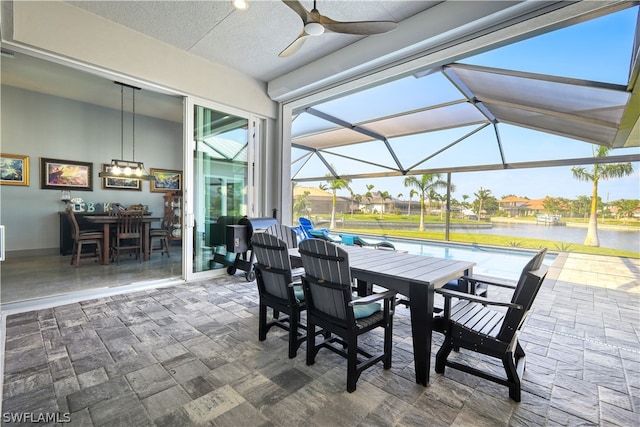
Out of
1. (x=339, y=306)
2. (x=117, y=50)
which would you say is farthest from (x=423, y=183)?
(x=117, y=50)

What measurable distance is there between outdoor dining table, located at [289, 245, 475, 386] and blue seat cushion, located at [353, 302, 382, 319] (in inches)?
7.4

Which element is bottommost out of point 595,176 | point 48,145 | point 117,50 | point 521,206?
point 521,206

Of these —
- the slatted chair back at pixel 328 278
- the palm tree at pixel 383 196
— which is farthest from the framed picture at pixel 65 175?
the palm tree at pixel 383 196

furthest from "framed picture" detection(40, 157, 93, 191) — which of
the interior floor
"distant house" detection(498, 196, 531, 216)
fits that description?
"distant house" detection(498, 196, 531, 216)

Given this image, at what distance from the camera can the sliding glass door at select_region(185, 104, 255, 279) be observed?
4496 millimetres

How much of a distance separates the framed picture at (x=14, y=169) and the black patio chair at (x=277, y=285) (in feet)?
21.4

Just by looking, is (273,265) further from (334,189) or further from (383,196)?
(334,189)

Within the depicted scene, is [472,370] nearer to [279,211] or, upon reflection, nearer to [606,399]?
[606,399]

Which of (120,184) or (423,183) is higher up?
(423,183)

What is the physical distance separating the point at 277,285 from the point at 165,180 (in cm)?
688

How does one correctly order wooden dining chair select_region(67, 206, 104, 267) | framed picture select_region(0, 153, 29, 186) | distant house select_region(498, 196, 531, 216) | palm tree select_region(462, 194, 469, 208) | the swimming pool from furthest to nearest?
palm tree select_region(462, 194, 469, 208) → distant house select_region(498, 196, 531, 216) → the swimming pool → framed picture select_region(0, 153, 29, 186) → wooden dining chair select_region(67, 206, 104, 267)

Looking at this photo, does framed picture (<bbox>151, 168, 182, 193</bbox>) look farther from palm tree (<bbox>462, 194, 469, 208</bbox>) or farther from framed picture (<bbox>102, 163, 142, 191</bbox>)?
palm tree (<bbox>462, 194, 469, 208</bbox>)

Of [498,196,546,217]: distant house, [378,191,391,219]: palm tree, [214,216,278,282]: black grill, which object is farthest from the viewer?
[378,191,391,219]: palm tree

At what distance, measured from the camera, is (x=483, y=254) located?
26.0 feet
